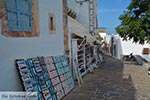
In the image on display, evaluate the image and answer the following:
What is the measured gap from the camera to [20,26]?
6754 millimetres

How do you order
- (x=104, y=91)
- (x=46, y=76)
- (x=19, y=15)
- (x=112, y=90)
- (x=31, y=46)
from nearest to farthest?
(x=19, y=15) → (x=31, y=46) → (x=46, y=76) → (x=104, y=91) → (x=112, y=90)

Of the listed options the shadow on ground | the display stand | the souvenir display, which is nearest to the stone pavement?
the shadow on ground

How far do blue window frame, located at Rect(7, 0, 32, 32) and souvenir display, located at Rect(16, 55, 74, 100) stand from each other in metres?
1.03

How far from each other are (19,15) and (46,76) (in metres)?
2.51

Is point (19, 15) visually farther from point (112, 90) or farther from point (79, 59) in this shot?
point (79, 59)

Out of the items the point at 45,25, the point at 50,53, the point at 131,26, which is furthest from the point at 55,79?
the point at 131,26

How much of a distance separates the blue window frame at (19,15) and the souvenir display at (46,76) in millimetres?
1032

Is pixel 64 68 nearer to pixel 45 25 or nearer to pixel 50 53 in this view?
pixel 50 53

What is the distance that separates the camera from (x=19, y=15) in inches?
267

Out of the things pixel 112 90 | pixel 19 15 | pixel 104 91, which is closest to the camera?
pixel 19 15

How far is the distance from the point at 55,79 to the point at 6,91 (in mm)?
3150

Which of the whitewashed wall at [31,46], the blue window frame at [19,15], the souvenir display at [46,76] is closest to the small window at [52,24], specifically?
the whitewashed wall at [31,46]

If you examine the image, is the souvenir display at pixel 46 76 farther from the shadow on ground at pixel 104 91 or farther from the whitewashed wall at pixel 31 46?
the shadow on ground at pixel 104 91

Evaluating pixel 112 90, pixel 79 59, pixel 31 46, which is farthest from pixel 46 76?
pixel 79 59
